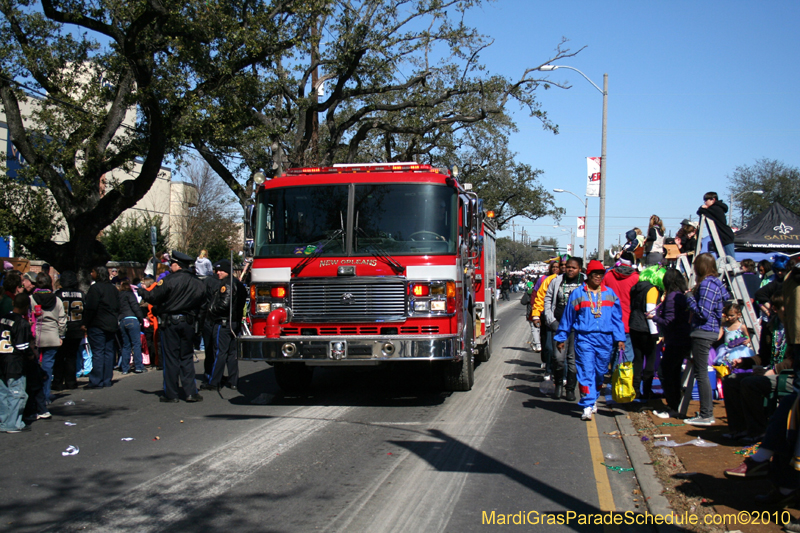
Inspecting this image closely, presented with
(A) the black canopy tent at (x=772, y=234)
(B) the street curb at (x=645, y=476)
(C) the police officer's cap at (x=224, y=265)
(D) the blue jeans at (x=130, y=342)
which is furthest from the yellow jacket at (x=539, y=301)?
(A) the black canopy tent at (x=772, y=234)

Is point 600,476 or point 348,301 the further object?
point 348,301

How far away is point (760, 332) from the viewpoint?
7.62m

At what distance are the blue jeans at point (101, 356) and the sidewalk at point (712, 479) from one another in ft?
26.4

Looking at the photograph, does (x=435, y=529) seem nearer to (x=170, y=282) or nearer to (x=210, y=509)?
(x=210, y=509)

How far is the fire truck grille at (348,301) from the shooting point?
327 inches

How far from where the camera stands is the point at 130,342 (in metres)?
12.5

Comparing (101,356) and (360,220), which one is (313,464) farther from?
(101,356)

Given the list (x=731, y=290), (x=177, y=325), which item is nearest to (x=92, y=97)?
(x=177, y=325)

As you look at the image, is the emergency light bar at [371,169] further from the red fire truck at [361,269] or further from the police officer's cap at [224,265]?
the police officer's cap at [224,265]

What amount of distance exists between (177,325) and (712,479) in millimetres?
6897

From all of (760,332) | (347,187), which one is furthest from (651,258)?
(347,187)

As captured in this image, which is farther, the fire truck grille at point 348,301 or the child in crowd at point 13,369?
the fire truck grille at point 348,301

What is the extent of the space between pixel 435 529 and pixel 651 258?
24.0 ft

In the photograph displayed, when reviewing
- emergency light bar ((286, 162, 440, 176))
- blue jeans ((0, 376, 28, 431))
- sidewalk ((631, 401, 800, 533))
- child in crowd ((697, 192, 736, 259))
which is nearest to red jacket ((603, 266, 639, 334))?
child in crowd ((697, 192, 736, 259))
